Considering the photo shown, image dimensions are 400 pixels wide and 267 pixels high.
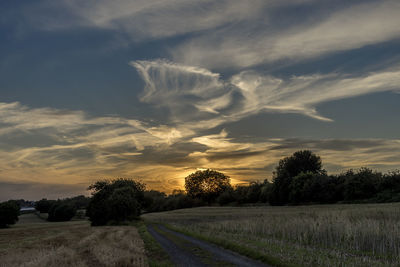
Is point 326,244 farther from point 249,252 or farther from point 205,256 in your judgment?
point 205,256

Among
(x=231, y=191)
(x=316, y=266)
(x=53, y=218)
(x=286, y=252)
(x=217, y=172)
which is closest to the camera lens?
(x=316, y=266)

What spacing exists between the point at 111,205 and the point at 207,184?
3985 inches

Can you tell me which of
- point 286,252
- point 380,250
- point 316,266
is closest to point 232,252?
point 286,252

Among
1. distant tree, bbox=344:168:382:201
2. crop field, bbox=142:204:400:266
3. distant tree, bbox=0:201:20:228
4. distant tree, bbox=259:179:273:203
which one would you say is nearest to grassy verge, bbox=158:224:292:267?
crop field, bbox=142:204:400:266

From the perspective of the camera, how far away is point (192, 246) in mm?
27234

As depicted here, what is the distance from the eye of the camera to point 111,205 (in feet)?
243

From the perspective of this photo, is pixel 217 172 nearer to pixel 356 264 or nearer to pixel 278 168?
pixel 278 168

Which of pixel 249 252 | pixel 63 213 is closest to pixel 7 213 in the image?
pixel 63 213

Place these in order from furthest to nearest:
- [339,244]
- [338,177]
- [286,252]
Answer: [338,177] → [339,244] → [286,252]

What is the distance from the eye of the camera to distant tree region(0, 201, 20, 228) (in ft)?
338

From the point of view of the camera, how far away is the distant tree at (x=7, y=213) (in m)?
103

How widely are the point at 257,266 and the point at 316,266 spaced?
3177 mm

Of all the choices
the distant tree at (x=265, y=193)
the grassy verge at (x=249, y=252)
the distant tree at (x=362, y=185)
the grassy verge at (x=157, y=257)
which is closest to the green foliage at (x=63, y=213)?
the distant tree at (x=265, y=193)

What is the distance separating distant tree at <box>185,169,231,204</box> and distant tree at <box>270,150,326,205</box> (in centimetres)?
4756
